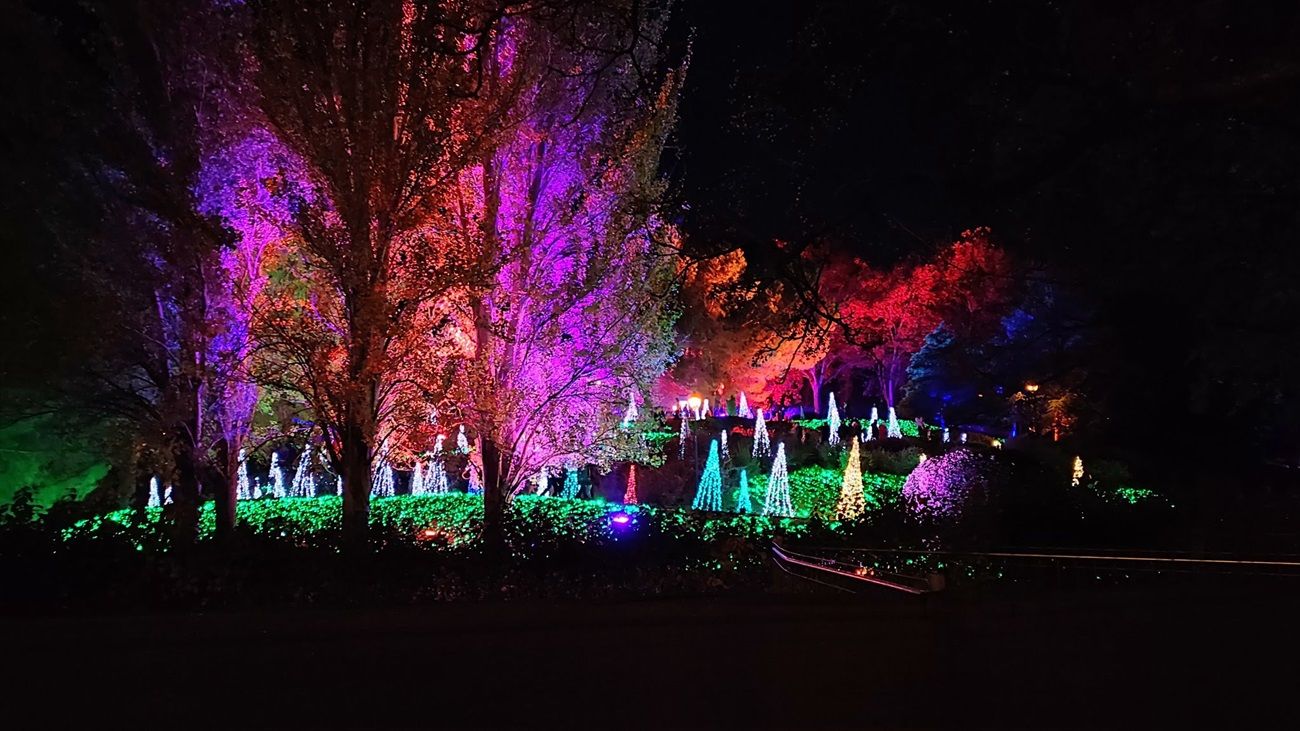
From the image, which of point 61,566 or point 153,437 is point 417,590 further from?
point 153,437

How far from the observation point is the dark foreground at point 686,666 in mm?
4621

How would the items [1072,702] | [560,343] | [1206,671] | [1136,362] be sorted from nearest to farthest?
[1072,702] → [1206,671] → [560,343] → [1136,362]

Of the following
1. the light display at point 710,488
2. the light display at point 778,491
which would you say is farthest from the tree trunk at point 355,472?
the light display at point 778,491

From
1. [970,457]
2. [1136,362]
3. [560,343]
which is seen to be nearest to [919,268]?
[1136,362]

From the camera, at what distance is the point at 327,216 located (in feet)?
30.1

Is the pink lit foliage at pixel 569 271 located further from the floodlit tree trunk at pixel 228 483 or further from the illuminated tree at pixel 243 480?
the illuminated tree at pixel 243 480

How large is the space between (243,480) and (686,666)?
17462 mm

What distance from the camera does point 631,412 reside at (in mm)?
14281

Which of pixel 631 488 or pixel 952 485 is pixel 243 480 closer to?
pixel 631 488

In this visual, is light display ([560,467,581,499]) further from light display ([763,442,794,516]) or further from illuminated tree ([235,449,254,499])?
illuminated tree ([235,449,254,499])

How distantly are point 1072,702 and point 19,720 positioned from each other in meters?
5.95

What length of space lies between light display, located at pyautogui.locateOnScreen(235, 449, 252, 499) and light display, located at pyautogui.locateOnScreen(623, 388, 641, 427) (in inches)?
231

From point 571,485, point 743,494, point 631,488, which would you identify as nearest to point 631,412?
point 631,488

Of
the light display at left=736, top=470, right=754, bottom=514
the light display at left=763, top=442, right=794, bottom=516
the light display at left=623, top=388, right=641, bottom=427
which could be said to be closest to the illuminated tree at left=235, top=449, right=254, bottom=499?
the light display at left=623, top=388, right=641, bottom=427
